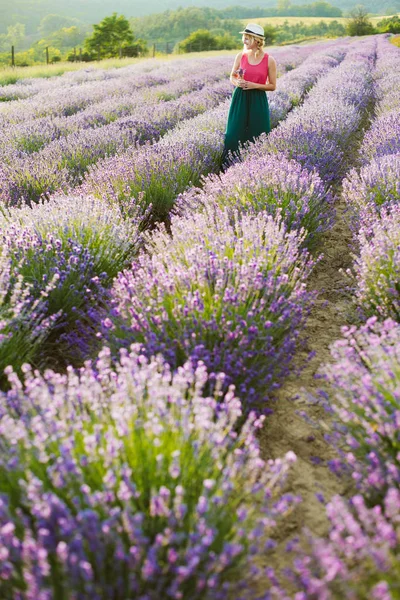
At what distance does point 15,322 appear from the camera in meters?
2.30

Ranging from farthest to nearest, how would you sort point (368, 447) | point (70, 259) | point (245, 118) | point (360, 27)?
1. point (360, 27)
2. point (245, 118)
3. point (70, 259)
4. point (368, 447)

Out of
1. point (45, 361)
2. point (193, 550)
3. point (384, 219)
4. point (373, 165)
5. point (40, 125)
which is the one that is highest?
point (40, 125)

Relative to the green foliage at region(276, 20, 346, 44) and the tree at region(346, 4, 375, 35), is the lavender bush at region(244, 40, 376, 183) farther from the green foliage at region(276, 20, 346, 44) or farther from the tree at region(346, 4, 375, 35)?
the green foliage at region(276, 20, 346, 44)

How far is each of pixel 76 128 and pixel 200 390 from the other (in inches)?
254

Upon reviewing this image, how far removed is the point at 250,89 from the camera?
208 inches

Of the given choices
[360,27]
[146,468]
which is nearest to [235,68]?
[146,468]

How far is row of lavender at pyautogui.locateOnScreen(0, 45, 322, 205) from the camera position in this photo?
4.93 m

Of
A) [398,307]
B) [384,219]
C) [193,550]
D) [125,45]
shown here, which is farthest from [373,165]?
[125,45]

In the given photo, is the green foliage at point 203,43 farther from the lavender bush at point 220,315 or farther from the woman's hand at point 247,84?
the lavender bush at point 220,315

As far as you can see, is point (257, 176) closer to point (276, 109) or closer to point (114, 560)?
point (114, 560)

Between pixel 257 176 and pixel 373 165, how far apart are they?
104 centimetres

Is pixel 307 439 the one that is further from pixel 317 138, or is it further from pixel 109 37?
pixel 109 37

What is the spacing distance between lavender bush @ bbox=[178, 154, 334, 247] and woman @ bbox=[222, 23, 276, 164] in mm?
1233

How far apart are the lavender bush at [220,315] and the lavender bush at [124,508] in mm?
488
